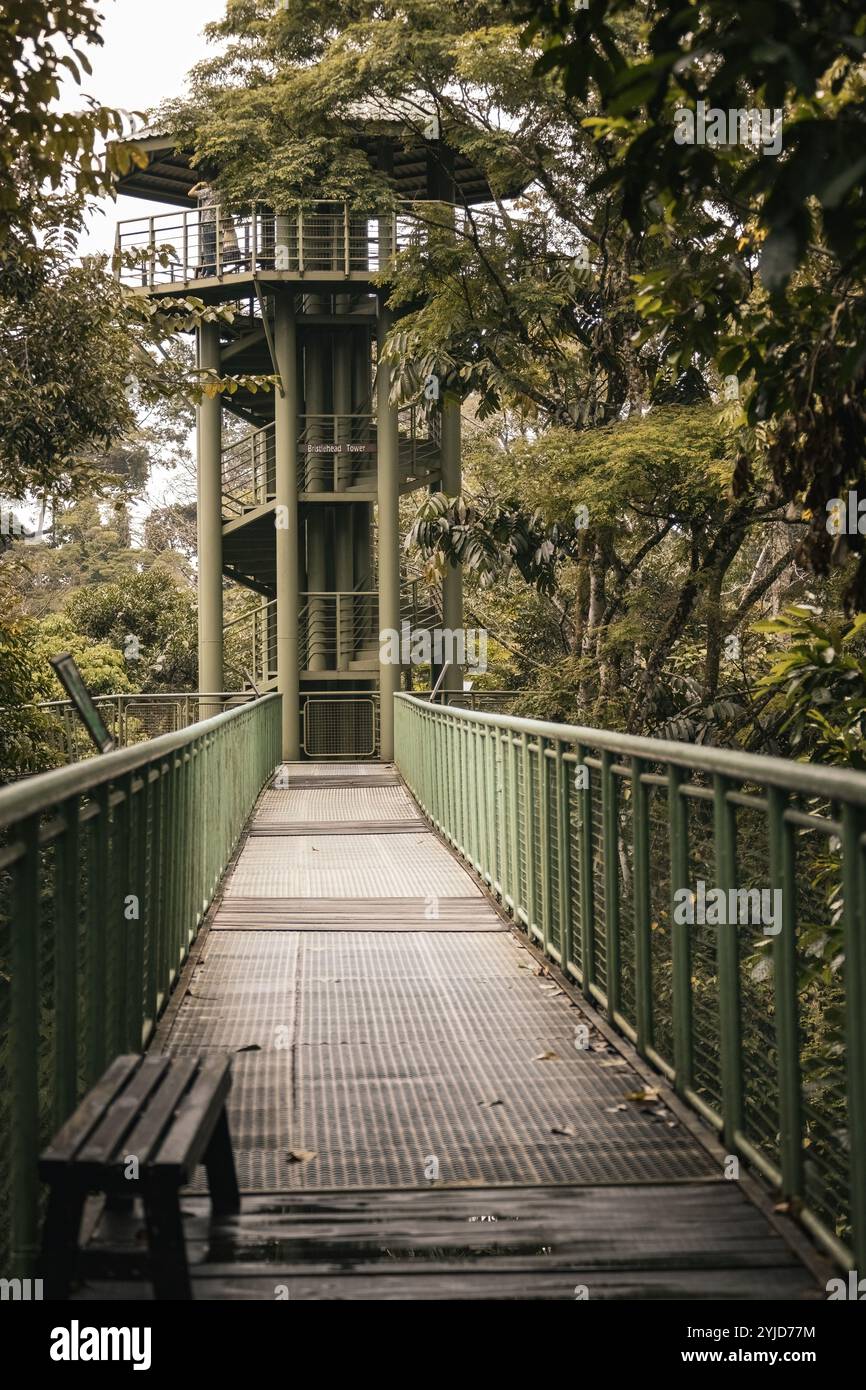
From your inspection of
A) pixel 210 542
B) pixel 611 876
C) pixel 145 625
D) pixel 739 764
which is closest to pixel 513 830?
pixel 611 876

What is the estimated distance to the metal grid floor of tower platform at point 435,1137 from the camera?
12.4ft

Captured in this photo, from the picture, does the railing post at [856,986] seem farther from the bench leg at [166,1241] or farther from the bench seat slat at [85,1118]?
the bench seat slat at [85,1118]

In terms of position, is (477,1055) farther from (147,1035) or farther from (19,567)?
(19,567)

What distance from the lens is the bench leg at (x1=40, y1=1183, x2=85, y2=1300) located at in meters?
3.13

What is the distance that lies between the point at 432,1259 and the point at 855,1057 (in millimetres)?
1285

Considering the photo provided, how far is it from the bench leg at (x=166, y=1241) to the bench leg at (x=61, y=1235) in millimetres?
155

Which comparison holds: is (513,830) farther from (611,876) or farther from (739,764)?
(739,764)

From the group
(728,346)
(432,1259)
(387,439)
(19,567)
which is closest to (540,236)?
(387,439)

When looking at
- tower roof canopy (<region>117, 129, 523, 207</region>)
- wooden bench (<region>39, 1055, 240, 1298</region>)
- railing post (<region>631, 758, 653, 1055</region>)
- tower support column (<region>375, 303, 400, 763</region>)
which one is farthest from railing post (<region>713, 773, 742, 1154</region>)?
tower roof canopy (<region>117, 129, 523, 207</region>)

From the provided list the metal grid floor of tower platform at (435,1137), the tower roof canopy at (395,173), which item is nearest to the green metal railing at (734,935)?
the metal grid floor of tower platform at (435,1137)

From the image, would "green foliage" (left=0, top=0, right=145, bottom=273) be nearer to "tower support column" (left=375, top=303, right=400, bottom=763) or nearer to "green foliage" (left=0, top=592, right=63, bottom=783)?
"green foliage" (left=0, top=592, right=63, bottom=783)

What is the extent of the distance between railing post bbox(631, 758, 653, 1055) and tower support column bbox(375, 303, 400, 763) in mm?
23160

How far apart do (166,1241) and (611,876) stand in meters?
3.33

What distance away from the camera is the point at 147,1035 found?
6047 mm
